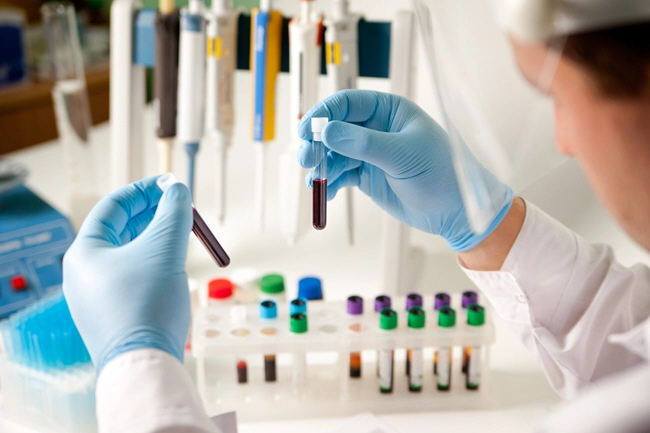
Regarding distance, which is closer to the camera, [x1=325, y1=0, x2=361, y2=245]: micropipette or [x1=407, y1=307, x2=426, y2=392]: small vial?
[x1=407, y1=307, x2=426, y2=392]: small vial

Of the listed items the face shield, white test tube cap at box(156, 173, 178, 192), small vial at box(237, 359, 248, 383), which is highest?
the face shield

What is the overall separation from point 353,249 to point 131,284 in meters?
0.78

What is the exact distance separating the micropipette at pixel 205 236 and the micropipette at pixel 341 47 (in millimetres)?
389

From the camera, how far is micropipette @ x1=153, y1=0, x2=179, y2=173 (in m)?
1.23

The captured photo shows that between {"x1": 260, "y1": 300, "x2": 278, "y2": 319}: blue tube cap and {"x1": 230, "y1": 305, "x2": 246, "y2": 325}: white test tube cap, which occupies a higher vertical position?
{"x1": 260, "y1": 300, "x2": 278, "y2": 319}: blue tube cap

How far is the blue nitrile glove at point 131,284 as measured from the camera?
73 centimetres

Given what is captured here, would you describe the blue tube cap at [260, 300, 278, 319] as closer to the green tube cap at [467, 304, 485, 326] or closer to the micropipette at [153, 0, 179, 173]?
the green tube cap at [467, 304, 485, 326]

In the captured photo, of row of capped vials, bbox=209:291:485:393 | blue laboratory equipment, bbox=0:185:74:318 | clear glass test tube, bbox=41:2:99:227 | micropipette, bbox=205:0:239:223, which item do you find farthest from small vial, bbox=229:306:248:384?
clear glass test tube, bbox=41:2:99:227

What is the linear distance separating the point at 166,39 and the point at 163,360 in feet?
2.37

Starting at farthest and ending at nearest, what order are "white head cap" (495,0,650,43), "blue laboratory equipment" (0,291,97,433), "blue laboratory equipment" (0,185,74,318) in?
"blue laboratory equipment" (0,185,74,318), "blue laboratory equipment" (0,291,97,433), "white head cap" (495,0,650,43)

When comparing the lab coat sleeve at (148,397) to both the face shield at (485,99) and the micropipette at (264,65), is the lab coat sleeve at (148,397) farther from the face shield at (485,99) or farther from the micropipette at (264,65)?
the micropipette at (264,65)

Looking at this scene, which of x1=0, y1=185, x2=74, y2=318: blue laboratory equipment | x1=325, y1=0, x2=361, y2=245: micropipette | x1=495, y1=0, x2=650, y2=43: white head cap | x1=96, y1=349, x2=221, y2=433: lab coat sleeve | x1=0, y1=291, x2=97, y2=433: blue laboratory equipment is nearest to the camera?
x1=495, y1=0, x2=650, y2=43: white head cap

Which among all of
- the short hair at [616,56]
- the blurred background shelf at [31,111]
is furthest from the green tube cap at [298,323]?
the blurred background shelf at [31,111]

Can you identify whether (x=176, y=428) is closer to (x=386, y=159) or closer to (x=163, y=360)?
(x=163, y=360)
